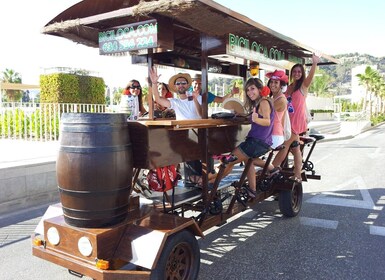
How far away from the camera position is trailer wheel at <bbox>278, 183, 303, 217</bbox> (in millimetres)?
5410

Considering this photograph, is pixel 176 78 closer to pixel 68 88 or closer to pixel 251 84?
pixel 251 84

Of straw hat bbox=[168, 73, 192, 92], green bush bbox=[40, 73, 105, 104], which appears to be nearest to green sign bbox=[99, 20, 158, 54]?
straw hat bbox=[168, 73, 192, 92]

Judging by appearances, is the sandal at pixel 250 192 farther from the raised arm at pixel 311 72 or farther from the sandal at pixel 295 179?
the raised arm at pixel 311 72

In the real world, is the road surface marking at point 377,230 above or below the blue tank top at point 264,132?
below

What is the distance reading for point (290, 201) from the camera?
542cm

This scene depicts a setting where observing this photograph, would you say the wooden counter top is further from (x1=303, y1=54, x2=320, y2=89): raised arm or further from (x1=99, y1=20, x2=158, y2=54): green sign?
(x1=303, y1=54, x2=320, y2=89): raised arm

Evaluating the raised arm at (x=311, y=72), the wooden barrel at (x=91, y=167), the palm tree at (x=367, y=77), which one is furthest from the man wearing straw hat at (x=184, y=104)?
the palm tree at (x=367, y=77)

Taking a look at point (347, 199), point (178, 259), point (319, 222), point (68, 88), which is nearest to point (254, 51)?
point (178, 259)

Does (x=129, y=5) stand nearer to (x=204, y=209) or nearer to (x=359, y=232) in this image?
(x=204, y=209)

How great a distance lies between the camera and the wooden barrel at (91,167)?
113 inches

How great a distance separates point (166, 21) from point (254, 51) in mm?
1363

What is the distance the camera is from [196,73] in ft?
18.4

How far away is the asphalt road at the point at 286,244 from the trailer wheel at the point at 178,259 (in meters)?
0.42

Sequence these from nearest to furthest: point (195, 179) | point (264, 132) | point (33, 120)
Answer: point (264, 132), point (195, 179), point (33, 120)
